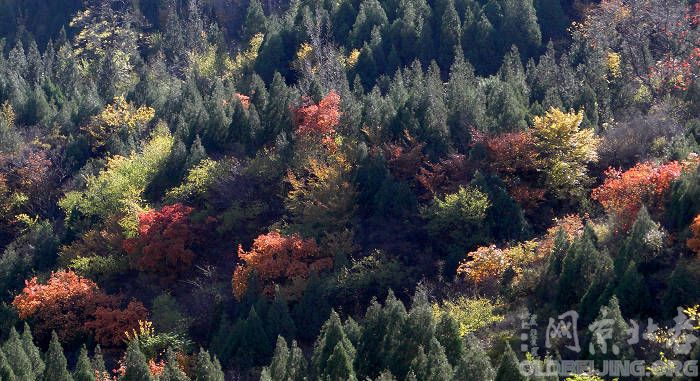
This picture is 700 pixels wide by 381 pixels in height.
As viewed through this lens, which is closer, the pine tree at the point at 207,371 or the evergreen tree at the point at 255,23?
the pine tree at the point at 207,371

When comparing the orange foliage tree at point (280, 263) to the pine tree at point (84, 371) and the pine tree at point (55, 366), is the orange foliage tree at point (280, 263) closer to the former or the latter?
the pine tree at point (84, 371)

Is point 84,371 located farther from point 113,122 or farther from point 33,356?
point 113,122

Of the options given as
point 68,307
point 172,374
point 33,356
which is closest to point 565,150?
point 172,374

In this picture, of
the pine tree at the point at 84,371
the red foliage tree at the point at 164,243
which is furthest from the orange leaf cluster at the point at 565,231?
the red foliage tree at the point at 164,243

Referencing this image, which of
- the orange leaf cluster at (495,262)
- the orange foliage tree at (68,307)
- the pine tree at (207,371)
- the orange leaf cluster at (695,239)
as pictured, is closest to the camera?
the orange leaf cluster at (695,239)

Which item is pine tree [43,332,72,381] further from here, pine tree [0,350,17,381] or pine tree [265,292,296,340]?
pine tree [265,292,296,340]

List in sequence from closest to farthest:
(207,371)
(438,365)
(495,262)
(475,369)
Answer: (475,369), (438,365), (207,371), (495,262)

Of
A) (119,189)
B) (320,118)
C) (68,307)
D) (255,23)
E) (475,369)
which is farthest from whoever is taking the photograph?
(255,23)
